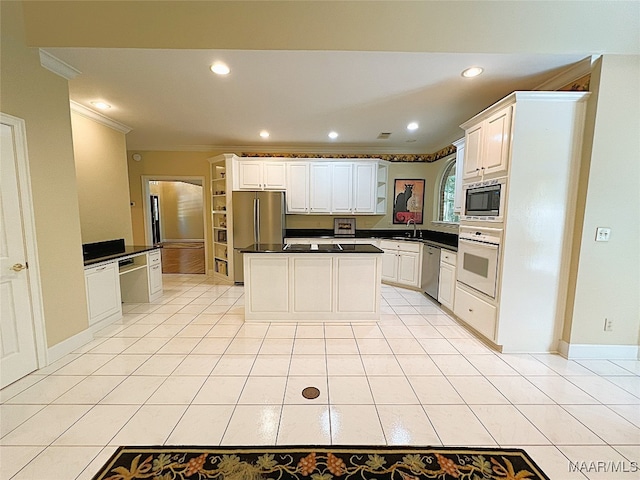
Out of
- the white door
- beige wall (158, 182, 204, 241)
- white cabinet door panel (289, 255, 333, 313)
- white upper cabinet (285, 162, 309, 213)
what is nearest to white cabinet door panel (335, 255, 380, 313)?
white cabinet door panel (289, 255, 333, 313)

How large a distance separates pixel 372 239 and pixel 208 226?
11.5ft

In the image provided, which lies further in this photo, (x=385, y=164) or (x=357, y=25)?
(x=385, y=164)

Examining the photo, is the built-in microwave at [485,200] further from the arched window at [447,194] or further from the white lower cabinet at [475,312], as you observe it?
the arched window at [447,194]

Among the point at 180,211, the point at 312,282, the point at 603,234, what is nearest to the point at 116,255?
the point at 312,282

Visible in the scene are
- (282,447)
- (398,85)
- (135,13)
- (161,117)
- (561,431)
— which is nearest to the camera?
(282,447)

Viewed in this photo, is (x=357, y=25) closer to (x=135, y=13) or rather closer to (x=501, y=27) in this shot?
(x=501, y=27)

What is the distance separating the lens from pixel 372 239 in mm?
5277

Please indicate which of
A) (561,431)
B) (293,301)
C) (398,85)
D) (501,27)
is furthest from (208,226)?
(561,431)

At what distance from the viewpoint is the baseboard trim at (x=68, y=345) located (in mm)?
2447

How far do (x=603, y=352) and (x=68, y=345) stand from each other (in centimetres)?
512

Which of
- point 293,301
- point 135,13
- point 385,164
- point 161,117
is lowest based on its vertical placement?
point 293,301

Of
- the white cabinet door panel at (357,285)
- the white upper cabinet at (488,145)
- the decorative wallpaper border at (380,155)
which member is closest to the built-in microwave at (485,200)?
the white upper cabinet at (488,145)

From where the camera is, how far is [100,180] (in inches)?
150

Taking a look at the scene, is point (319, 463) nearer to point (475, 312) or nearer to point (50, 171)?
point (475, 312)
